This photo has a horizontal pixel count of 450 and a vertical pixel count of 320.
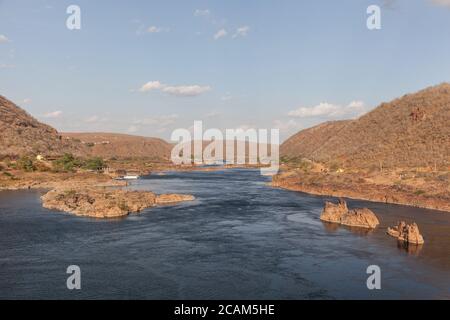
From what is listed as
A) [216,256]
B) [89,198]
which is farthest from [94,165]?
[216,256]

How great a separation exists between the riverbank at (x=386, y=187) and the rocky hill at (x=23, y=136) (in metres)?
73.5

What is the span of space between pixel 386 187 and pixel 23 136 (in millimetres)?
102204

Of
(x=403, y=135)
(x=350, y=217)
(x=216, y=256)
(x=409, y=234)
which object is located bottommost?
(x=216, y=256)

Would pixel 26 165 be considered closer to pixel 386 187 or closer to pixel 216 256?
pixel 216 256

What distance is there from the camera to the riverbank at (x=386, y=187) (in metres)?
56.0

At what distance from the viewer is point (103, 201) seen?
5094 cm

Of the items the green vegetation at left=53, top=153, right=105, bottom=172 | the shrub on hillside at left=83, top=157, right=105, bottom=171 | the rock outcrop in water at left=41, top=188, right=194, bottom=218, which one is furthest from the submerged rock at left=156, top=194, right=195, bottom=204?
the shrub on hillside at left=83, top=157, right=105, bottom=171

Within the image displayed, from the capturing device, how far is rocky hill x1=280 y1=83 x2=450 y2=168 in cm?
8275

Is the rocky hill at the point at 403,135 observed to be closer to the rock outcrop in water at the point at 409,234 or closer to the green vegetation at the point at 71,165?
the rock outcrop in water at the point at 409,234

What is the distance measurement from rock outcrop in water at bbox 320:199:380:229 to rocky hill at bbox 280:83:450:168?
36467 millimetres

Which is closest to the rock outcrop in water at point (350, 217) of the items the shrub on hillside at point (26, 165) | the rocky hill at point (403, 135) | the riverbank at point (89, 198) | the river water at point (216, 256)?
the river water at point (216, 256)

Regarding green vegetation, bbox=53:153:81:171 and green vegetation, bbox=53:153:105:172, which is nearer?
green vegetation, bbox=53:153:81:171

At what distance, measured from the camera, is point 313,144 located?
197 meters

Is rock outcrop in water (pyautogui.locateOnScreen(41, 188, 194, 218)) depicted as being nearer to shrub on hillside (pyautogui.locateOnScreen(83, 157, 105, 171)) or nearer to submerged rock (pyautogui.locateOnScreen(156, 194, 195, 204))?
submerged rock (pyautogui.locateOnScreen(156, 194, 195, 204))
